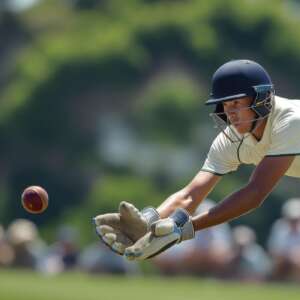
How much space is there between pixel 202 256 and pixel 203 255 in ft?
0.12

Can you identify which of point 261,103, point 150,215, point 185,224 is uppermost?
point 261,103

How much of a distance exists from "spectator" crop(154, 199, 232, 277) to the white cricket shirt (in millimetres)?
6062

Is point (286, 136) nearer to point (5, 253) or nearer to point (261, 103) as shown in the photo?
point (261, 103)

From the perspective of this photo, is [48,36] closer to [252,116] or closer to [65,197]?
→ [65,197]

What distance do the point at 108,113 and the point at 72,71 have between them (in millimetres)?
1580

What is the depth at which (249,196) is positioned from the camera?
24.3 feet

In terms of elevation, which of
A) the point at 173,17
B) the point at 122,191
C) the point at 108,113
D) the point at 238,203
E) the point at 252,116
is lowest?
the point at 238,203

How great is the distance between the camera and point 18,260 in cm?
1622

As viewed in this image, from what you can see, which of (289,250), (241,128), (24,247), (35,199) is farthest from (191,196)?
(24,247)

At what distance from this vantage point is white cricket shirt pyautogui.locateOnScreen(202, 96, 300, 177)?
24.9ft

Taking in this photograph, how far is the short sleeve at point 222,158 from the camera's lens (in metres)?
8.30

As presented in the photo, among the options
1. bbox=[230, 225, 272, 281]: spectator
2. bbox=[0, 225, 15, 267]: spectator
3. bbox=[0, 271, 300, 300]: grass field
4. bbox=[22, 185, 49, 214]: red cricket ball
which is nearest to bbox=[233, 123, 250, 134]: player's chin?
bbox=[22, 185, 49, 214]: red cricket ball

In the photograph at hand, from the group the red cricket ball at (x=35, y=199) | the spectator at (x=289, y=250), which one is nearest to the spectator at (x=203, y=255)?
the spectator at (x=289, y=250)

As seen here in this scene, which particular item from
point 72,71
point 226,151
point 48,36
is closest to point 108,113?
point 72,71
